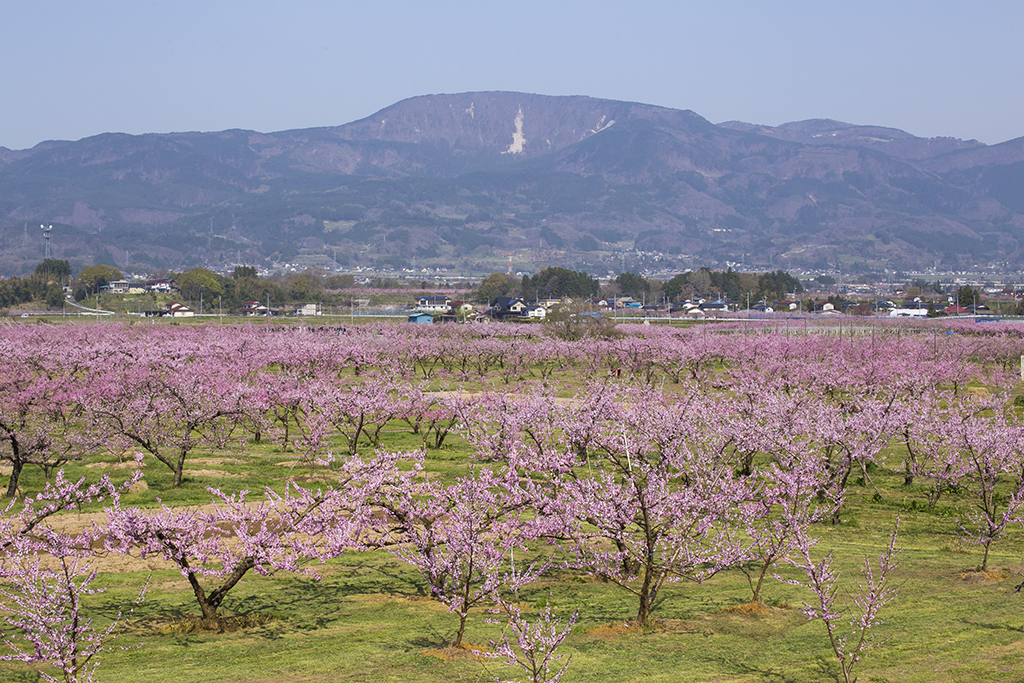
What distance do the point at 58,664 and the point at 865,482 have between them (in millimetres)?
22306

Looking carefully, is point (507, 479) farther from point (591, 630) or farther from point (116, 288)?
point (116, 288)

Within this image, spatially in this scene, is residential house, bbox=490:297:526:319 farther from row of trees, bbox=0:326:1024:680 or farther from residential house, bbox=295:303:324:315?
row of trees, bbox=0:326:1024:680

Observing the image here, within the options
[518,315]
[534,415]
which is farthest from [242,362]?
[518,315]

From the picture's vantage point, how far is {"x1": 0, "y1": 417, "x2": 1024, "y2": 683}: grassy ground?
10.7 metres

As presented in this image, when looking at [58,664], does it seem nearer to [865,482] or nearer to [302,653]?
[302,653]

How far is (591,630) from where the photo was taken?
12.8m

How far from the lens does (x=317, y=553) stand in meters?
12.8

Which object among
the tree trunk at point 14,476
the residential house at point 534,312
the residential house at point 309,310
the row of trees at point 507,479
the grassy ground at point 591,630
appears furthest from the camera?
the residential house at point 309,310

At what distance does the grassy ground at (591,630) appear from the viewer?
1073 cm

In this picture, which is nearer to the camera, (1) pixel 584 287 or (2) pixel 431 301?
(1) pixel 584 287

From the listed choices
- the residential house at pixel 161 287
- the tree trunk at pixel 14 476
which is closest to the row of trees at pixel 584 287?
the residential house at pixel 161 287

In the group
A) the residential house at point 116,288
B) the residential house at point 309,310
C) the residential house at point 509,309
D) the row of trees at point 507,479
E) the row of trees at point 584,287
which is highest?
the row of trees at point 584,287

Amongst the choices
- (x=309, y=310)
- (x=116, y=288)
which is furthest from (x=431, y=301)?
(x=116, y=288)

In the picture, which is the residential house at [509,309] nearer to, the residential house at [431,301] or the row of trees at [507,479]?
the residential house at [431,301]
